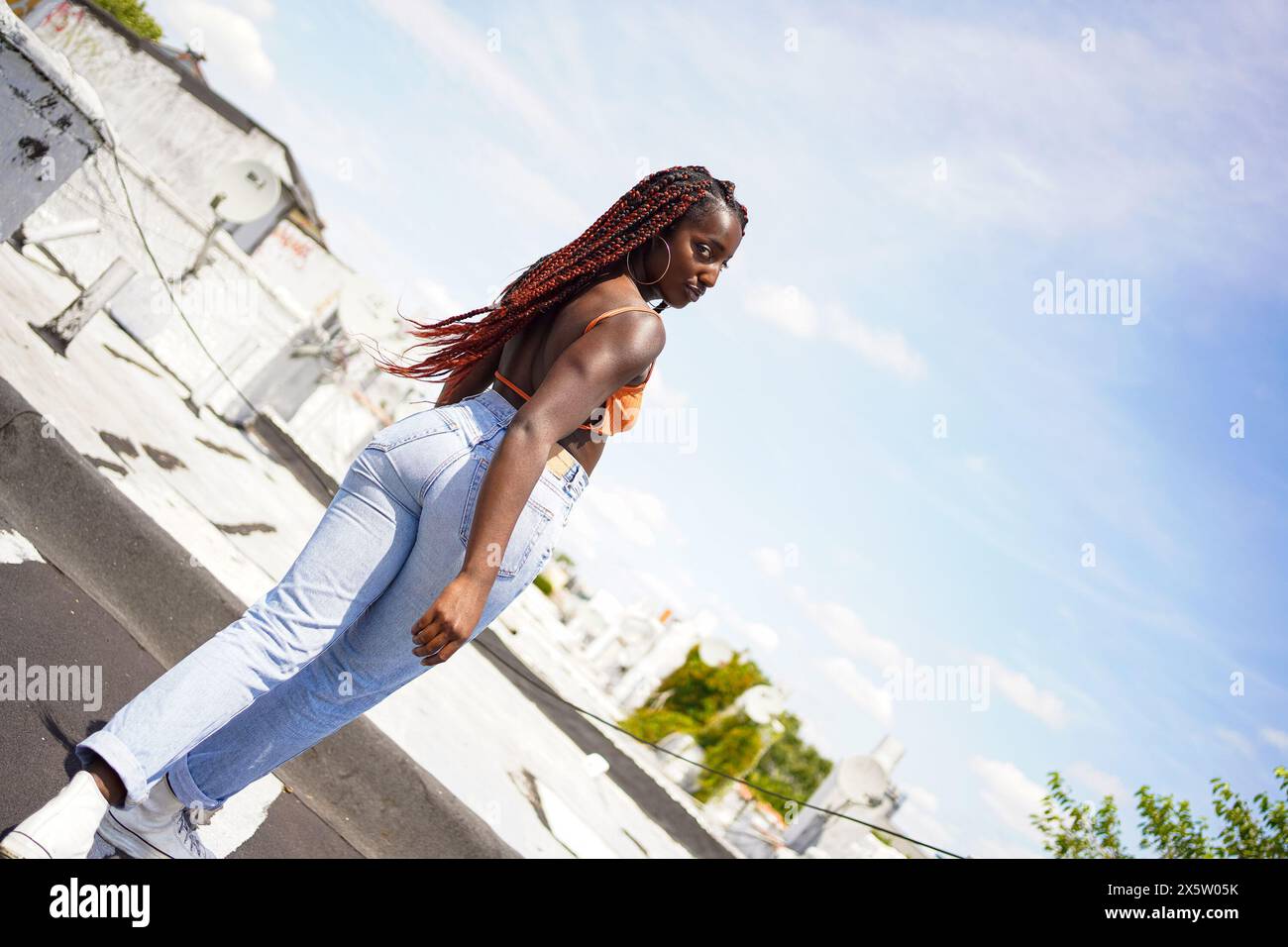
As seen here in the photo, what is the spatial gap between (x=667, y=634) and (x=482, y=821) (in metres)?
19.0

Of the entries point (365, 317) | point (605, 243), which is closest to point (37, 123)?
point (605, 243)

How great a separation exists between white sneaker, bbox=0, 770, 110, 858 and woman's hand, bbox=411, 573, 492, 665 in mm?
610

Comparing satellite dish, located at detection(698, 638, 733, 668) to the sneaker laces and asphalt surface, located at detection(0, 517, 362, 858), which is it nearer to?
asphalt surface, located at detection(0, 517, 362, 858)

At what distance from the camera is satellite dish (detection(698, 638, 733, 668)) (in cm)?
2025

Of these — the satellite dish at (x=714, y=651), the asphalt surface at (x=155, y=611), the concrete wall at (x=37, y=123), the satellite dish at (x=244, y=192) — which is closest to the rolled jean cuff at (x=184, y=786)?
the asphalt surface at (x=155, y=611)

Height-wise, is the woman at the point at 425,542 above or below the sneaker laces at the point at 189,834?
above

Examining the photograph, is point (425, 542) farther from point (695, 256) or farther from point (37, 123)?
point (37, 123)

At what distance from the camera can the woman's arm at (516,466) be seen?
1733 mm

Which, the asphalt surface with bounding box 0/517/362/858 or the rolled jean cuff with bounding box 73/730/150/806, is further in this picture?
the asphalt surface with bounding box 0/517/362/858

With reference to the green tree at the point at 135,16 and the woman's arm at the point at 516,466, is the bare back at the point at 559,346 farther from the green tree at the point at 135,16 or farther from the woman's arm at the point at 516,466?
the green tree at the point at 135,16

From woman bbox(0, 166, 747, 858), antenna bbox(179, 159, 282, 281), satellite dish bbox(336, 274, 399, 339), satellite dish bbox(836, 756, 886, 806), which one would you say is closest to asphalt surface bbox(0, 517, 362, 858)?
woman bbox(0, 166, 747, 858)
